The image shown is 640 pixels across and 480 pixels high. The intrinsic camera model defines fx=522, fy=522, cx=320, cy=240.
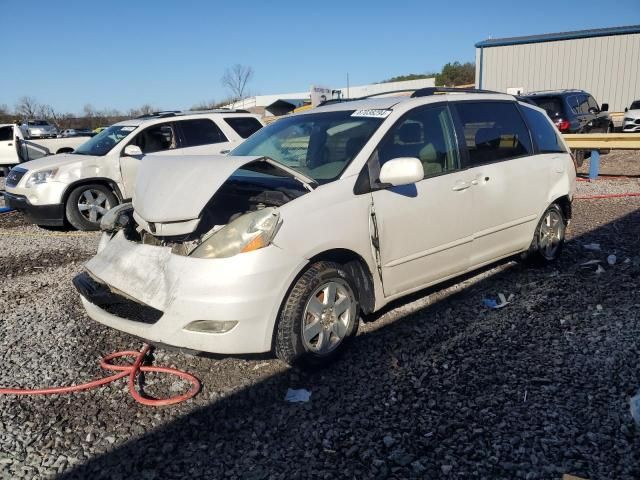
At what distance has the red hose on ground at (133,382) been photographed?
314 centimetres

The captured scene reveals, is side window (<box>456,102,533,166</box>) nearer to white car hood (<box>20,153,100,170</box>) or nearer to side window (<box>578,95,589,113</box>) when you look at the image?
white car hood (<box>20,153,100,170</box>)

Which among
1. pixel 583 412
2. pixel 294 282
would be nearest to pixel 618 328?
pixel 583 412

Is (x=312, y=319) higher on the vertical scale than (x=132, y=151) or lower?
lower

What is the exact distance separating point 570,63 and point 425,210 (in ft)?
88.9

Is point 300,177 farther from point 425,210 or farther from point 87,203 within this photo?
point 87,203

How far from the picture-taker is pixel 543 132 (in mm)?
5324

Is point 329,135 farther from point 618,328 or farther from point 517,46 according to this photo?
point 517,46

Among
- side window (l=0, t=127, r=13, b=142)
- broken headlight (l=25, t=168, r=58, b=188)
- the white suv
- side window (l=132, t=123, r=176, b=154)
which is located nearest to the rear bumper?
the white suv

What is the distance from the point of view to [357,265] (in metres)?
3.61

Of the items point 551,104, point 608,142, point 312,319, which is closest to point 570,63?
point 551,104

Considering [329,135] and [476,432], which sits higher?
[329,135]

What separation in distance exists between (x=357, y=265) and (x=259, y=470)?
60.2 inches

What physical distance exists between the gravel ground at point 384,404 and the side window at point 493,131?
1296 mm

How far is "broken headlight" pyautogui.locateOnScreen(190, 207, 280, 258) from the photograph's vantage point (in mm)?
3043
